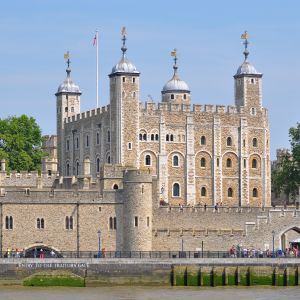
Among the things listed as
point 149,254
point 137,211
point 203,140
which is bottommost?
point 149,254

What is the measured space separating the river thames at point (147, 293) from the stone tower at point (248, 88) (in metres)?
39.0

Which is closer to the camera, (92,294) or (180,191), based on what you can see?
(92,294)

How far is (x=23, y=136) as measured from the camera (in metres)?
124

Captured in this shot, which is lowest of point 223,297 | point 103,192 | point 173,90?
point 223,297

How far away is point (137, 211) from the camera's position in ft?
313

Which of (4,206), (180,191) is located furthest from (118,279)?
(180,191)

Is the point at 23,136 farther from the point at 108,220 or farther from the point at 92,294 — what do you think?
the point at 92,294

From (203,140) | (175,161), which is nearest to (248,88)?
(203,140)

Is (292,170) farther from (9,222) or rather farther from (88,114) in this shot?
(9,222)

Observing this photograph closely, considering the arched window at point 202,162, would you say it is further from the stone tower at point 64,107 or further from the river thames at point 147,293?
→ the river thames at point 147,293

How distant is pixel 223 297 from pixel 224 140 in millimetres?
41542

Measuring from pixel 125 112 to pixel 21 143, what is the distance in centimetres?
983

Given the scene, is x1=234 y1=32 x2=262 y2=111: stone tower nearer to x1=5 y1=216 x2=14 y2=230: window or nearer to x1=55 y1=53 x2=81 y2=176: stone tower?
x1=55 y1=53 x2=81 y2=176: stone tower

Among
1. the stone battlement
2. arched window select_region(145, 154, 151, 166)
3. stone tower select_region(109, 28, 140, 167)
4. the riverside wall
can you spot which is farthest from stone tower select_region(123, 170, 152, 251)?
the stone battlement
